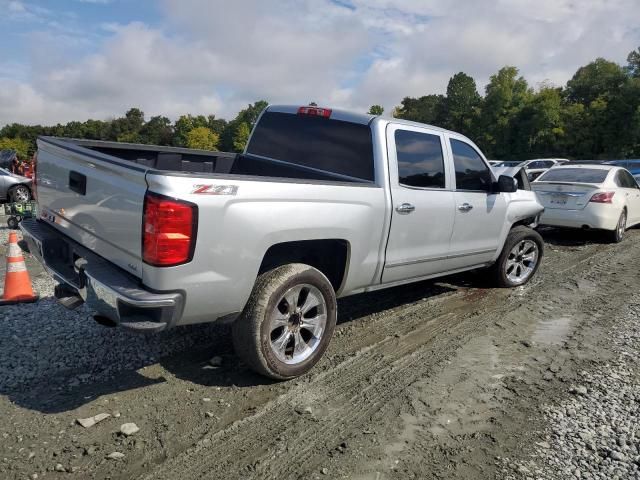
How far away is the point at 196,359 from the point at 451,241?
267cm

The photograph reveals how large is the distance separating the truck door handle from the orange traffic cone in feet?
12.5

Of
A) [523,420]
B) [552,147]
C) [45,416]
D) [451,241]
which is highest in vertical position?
[552,147]

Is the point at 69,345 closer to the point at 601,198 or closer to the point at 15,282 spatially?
the point at 15,282

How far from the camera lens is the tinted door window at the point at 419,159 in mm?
4285

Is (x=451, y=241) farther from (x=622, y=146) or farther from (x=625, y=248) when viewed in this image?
(x=622, y=146)

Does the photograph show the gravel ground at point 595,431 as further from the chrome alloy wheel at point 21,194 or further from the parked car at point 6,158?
the parked car at point 6,158

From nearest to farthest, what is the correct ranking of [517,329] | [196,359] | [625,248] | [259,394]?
[259,394]
[196,359]
[517,329]
[625,248]

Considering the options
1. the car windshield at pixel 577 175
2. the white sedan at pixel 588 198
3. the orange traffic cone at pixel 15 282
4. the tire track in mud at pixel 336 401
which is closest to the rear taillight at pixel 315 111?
the tire track in mud at pixel 336 401

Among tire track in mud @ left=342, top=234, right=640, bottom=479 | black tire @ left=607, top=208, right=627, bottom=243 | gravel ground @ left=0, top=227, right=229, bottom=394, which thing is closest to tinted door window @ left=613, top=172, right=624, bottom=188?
black tire @ left=607, top=208, right=627, bottom=243

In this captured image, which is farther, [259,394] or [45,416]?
[259,394]

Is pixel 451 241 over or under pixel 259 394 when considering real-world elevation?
over

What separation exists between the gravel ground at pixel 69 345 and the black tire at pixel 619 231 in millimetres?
8251

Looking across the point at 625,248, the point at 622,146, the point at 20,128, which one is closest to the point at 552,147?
the point at 622,146

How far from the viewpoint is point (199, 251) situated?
2.90m
